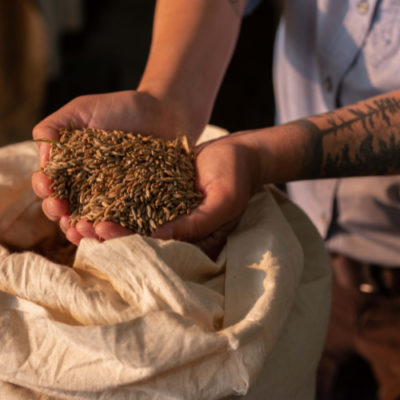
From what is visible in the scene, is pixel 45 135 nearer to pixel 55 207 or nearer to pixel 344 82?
pixel 55 207

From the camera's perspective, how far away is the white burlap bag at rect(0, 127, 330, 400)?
55cm

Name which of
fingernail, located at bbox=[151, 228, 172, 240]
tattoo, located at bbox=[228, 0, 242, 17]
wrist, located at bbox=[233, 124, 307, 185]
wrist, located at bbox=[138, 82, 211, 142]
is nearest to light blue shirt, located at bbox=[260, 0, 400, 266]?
tattoo, located at bbox=[228, 0, 242, 17]

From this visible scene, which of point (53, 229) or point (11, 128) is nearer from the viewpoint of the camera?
point (53, 229)

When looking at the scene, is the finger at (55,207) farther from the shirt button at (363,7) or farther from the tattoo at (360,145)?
the shirt button at (363,7)

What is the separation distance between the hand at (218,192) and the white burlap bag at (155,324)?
0.07m

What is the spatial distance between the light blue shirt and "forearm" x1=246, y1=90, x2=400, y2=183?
0.21 metres

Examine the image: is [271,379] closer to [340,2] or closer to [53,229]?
[53,229]

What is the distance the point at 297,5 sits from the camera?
1.22m

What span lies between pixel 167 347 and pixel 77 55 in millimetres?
2856

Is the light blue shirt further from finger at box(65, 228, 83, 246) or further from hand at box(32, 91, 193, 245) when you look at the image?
finger at box(65, 228, 83, 246)

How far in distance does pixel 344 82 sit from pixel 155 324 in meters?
0.94

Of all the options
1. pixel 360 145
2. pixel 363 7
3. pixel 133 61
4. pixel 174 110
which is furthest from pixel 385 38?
pixel 133 61

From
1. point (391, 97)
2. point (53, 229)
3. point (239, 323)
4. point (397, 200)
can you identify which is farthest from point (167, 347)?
point (397, 200)

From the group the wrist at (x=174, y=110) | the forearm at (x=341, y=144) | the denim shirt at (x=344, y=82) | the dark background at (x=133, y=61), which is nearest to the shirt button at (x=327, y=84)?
the denim shirt at (x=344, y=82)
